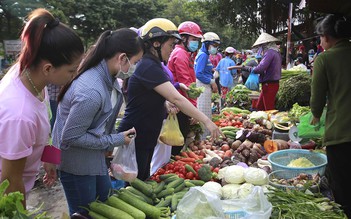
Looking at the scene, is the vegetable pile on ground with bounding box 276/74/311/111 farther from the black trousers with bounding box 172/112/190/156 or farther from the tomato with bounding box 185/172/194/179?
the tomato with bounding box 185/172/194/179

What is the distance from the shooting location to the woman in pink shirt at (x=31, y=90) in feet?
5.16

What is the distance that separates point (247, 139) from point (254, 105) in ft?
11.5

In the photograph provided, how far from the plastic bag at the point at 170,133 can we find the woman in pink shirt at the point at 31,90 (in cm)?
189

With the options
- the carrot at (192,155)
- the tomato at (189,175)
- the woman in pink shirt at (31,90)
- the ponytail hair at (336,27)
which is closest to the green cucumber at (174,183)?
the tomato at (189,175)

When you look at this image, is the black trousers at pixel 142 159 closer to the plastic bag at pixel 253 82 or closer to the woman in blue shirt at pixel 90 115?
the woman in blue shirt at pixel 90 115

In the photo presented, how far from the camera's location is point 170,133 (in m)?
3.66

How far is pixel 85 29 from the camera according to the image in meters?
23.7

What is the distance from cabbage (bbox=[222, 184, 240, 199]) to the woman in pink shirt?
173 centimetres

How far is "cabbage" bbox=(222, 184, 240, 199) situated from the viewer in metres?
2.91

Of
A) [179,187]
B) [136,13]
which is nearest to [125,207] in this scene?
[179,187]

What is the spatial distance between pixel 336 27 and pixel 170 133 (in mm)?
1955

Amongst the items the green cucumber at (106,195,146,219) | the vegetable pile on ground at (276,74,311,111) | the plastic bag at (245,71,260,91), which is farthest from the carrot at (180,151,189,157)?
the plastic bag at (245,71,260,91)

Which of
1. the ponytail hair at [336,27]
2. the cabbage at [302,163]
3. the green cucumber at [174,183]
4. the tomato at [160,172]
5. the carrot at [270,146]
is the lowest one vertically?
the carrot at [270,146]

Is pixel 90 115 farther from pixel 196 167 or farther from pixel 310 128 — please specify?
pixel 310 128
